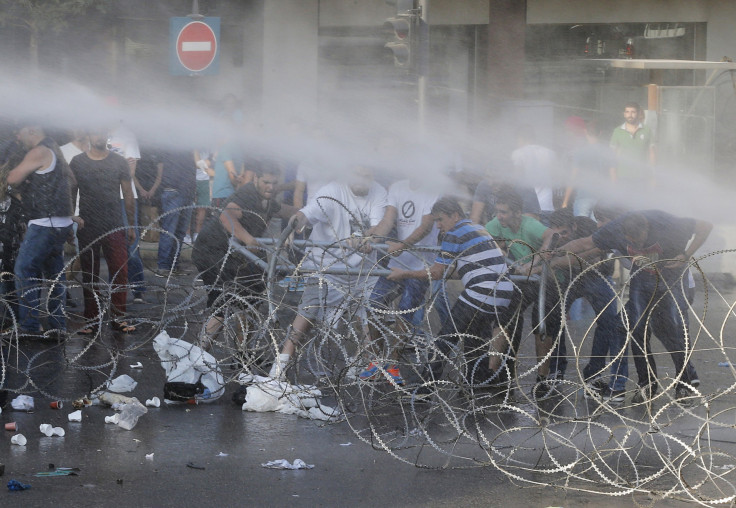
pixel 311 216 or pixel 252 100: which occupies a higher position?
pixel 252 100

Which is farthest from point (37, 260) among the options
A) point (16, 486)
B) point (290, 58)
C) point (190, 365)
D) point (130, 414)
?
point (290, 58)

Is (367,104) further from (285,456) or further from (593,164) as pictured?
(285,456)

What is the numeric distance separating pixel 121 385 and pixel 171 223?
200 inches

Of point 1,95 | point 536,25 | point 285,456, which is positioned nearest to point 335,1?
point 536,25

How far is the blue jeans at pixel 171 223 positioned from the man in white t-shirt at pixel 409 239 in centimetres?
375

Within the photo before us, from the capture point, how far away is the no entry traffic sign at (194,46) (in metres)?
12.0

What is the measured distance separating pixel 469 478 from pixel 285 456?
974 mm

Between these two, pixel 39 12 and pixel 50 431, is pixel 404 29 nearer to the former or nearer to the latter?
pixel 50 431

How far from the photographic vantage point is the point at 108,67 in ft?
55.1

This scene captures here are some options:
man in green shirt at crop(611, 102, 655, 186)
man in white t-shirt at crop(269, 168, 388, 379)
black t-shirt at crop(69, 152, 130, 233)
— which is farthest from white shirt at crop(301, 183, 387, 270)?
man in green shirt at crop(611, 102, 655, 186)

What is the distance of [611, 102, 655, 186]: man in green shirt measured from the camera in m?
12.2

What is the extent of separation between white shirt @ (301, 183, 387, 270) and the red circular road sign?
444 centimetres

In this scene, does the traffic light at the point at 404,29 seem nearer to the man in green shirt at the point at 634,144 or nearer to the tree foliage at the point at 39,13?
the man in green shirt at the point at 634,144

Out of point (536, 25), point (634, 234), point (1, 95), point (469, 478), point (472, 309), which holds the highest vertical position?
point (536, 25)
